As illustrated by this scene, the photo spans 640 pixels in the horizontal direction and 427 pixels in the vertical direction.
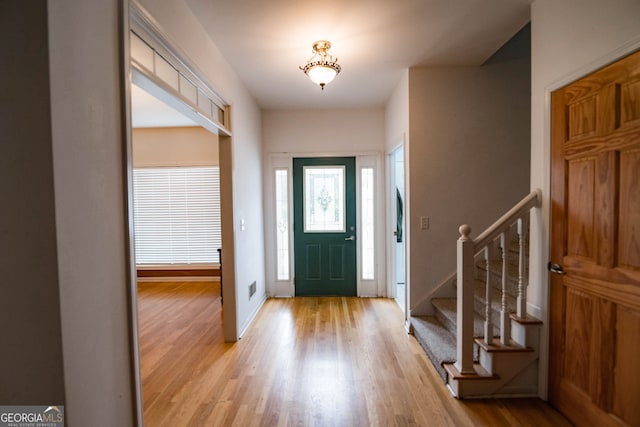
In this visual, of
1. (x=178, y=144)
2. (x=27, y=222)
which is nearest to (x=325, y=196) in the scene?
(x=178, y=144)

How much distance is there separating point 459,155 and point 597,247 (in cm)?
171

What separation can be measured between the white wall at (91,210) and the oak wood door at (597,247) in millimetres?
2531

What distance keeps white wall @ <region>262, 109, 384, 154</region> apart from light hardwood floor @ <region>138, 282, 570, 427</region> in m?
2.37

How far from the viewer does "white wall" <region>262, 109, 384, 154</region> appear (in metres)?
4.32

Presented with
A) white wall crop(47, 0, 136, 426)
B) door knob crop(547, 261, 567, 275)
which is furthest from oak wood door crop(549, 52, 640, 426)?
white wall crop(47, 0, 136, 426)

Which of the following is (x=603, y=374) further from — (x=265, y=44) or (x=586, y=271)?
(x=265, y=44)

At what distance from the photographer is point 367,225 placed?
4.38 m

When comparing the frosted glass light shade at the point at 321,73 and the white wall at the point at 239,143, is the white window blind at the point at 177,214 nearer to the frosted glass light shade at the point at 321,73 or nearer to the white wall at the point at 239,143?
the white wall at the point at 239,143

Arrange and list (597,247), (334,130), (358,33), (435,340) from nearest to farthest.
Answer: (597,247), (358,33), (435,340), (334,130)

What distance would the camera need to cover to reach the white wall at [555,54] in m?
1.47

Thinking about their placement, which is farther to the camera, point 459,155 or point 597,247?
point 459,155

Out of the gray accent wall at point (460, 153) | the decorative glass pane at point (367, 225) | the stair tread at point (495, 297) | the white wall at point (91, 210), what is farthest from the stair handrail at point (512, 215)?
the decorative glass pane at point (367, 225)

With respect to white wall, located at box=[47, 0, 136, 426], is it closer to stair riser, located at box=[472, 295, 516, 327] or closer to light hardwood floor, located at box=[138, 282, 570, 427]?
light hardwood floor, located at box=[138, 282, 570, 427]

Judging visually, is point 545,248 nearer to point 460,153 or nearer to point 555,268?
point 555,268
